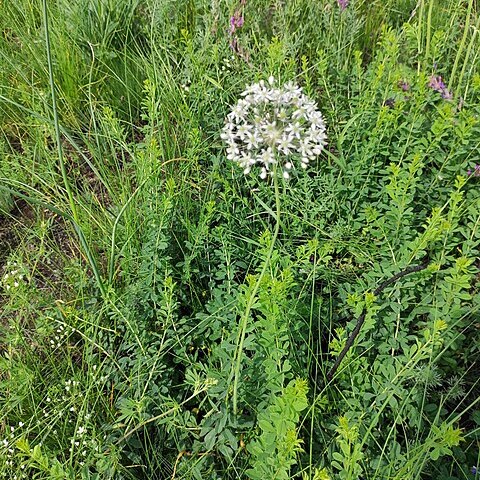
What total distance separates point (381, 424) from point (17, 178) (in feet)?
5.60

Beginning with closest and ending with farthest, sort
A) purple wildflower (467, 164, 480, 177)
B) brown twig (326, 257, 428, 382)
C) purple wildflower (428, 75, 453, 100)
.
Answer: brown twig (326, 257, 428, 382) → purple wildflower (467, 164, 480, 177) → purple wildflower (428, 75, 453, 100)

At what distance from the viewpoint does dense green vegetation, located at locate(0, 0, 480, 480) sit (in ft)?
4.84

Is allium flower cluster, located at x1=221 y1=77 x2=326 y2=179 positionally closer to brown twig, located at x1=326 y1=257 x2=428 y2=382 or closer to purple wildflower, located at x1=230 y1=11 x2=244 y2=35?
brown twig, located at x1=326 y1=257 x2=428 y2=382

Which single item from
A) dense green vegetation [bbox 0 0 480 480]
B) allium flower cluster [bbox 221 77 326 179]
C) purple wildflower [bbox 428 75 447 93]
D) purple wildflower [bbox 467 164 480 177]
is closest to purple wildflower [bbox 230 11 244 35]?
dense green vegetation [bbox 0 0 480 480]

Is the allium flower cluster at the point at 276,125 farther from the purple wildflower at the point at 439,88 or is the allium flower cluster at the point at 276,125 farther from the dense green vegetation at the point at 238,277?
the purple wildflower at the point at 439,88

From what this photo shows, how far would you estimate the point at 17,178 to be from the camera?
7.55ft

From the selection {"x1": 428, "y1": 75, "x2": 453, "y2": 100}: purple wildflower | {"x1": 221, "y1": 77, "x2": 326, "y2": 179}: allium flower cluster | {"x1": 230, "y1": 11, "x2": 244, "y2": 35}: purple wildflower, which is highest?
{"x1": 221, "y1": 77, "x2": 326, "y2": 179}: allium flower cluster

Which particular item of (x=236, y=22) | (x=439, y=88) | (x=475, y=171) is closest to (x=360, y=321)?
(x=475, y=171)

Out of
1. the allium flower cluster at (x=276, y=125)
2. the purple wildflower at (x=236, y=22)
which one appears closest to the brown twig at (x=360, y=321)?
the allium flower cluster at (x=276, y=125)

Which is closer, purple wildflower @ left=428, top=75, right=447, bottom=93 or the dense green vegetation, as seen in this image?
the dense green vegetation

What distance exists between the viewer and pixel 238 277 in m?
1.92

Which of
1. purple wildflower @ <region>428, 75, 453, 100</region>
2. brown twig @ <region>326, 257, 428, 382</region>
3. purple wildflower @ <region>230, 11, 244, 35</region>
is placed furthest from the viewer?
purple wildflower @ <region>230, 11, 244, 35</region>

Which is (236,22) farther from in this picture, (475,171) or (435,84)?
(475,171)

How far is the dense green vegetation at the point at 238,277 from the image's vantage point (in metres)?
1.48
